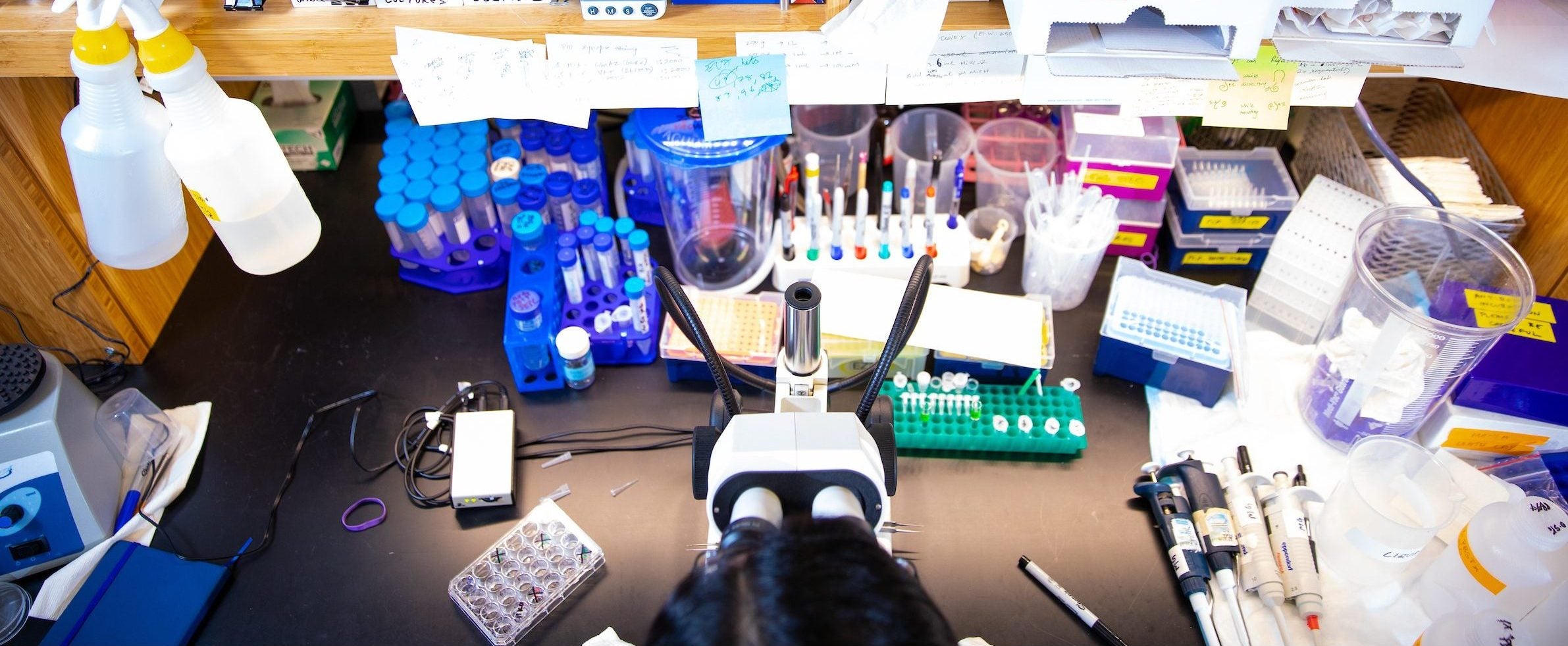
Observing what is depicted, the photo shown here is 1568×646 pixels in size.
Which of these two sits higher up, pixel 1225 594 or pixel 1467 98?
pixel 1467 98

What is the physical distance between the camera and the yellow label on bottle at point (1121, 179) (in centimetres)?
136

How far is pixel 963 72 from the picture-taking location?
114 cm

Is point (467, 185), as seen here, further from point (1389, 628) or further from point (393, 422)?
point (1389, 628)

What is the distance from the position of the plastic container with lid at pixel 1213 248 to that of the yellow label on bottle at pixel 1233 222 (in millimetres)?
14

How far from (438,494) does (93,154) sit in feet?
1.76

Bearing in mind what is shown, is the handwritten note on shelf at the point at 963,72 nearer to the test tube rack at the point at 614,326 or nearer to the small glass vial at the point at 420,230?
the test tube rack at the point at 614,326

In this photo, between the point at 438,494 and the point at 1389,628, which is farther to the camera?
the point at 438,494

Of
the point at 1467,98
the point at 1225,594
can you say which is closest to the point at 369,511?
the point at 1225,594

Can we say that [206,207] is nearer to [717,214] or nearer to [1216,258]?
[717,214]

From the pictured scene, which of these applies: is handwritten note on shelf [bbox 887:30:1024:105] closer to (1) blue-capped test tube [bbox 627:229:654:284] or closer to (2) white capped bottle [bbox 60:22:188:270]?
(1) blue-capped test tube [bbox 627:229:654:284]

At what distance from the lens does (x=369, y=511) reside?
1.23 meters

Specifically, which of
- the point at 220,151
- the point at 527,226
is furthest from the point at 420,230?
the point at 220,151

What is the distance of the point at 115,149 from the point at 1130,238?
129 cm

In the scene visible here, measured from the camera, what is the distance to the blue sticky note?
44.2 inches
